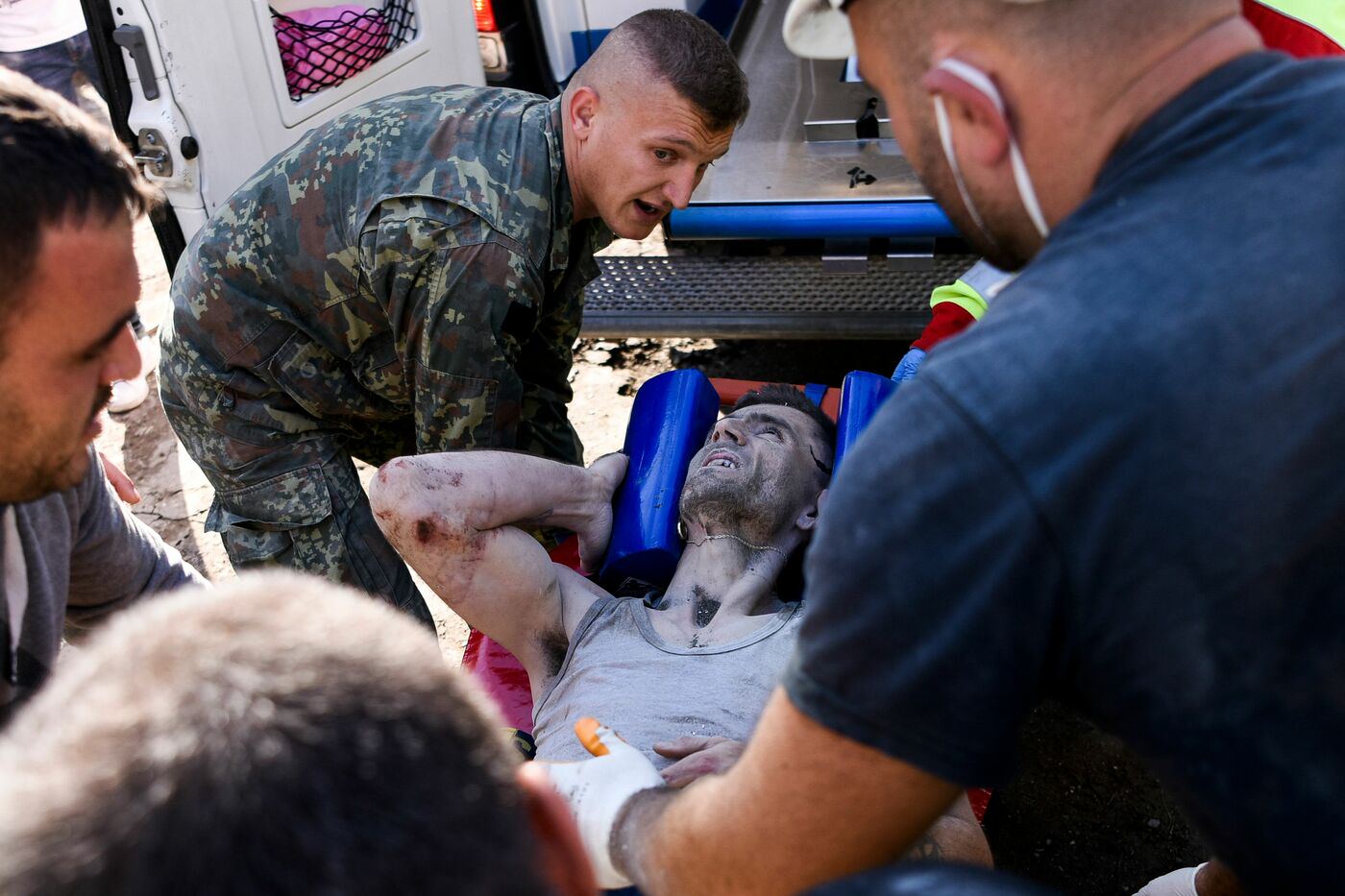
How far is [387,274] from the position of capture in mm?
2711

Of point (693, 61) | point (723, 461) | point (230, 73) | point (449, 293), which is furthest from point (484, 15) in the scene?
point (723, 461)

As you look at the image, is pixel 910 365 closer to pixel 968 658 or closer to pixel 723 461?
pixel 723 461

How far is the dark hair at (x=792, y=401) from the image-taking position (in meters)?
3.26

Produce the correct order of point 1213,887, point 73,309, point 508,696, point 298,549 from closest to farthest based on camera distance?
point 73,309
point 1213,887
point 508,696
point 298,549

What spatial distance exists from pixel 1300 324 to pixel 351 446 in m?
2.83

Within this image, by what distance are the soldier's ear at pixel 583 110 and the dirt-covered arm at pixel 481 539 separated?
0.88 metres

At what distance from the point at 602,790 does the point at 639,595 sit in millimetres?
1376

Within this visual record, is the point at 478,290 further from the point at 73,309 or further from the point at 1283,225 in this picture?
the point at 1283,225

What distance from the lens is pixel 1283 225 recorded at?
1075mm

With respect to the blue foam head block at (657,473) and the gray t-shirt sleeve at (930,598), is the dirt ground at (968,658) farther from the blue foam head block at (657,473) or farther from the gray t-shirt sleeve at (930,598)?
the gray t-shirt sleeve at (930,598)

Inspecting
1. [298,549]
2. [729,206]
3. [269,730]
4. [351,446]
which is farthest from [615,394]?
[269,730]

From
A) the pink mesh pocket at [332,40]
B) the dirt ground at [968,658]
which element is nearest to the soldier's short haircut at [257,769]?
the dirt ground at [968,658]

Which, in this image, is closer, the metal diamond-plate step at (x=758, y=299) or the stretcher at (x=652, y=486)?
the stretcher at (x=652, y=486)

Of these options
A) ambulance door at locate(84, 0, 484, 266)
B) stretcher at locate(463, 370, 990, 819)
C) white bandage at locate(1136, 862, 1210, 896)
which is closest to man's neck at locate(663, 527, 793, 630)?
stretcher at locate(463, 370, 990, 819)
